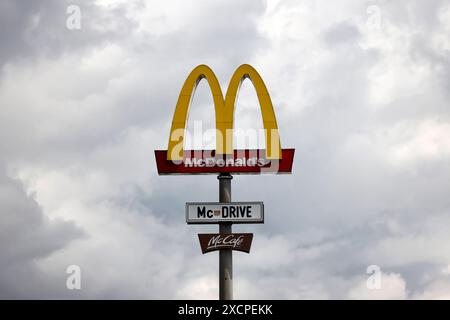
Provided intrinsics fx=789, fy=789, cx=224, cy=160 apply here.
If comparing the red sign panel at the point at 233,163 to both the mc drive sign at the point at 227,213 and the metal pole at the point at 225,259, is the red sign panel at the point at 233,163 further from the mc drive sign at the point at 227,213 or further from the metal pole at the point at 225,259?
the mc drive sign at the point at 227,213

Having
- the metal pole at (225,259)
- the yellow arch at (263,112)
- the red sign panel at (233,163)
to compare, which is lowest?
the metal pole at (225,259)

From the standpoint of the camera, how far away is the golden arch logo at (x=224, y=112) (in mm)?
36344

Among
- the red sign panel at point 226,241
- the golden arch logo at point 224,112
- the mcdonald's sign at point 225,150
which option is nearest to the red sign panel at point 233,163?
the mcdonald's sign at point 225,150

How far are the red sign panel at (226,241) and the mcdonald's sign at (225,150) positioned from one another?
9.80 ft

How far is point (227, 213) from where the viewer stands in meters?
36.3

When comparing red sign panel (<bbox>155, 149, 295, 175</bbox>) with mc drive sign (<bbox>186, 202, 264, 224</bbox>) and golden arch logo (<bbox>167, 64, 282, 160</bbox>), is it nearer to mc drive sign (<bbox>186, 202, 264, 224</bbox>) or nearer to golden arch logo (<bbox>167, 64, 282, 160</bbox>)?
golden arch logo (<bbox>167, 64, 282, 160</bbox>)

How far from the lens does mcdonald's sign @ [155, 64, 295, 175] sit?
3641 centimetres

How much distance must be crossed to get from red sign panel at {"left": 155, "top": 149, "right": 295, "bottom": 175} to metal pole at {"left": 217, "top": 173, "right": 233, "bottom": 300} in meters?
0.55

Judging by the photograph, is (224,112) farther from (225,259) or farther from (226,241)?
(225,259)

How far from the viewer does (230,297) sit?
35.6m

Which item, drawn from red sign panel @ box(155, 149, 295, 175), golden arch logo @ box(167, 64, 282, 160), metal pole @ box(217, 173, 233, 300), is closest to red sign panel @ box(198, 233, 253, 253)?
metal pole @ box(217, 173, 233, 300)
